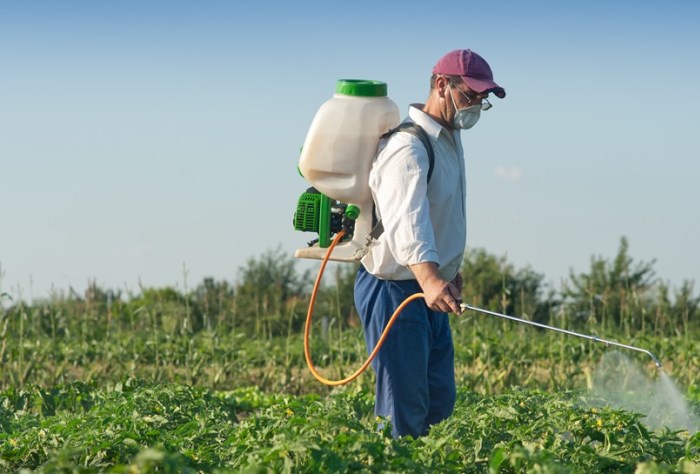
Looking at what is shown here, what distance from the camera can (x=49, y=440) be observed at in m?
4.67

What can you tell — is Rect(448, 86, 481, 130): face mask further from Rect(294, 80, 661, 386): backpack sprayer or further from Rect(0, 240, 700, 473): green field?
Rect(0, 240, 700, 473): green field

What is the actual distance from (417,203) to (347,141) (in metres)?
0.58

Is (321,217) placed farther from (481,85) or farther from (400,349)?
(481,85)

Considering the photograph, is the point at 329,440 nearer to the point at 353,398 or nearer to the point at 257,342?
the point at 353,398

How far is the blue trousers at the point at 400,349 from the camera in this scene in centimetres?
497

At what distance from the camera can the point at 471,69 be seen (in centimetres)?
503

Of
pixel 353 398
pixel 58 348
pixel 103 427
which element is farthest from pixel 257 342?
pixel 103 427

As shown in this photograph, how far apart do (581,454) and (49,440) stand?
2.20m

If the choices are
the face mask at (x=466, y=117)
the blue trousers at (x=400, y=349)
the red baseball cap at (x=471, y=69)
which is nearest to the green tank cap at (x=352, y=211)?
the blue trousers at (x=400, y=349)

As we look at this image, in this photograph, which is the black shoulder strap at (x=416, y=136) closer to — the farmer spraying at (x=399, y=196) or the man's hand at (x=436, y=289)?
the farmer spraying at (x=399, y=196)

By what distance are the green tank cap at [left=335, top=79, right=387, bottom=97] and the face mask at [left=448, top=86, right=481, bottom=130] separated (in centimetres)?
40

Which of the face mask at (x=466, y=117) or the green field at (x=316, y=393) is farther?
the face mask at (x=466, y=117)

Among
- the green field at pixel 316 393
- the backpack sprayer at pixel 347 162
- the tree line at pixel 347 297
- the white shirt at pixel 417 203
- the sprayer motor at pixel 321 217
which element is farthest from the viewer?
the tree line at pixel 347 297

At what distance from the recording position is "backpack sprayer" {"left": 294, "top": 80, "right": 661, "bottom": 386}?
5090mm
